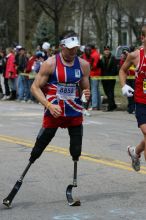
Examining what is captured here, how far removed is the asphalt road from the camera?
6727mm

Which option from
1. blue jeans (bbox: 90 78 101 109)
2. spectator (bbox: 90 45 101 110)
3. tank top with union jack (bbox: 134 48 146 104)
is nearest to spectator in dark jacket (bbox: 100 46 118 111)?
spectator (bbox: 90 45 101 110)

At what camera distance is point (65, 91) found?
7020 mm

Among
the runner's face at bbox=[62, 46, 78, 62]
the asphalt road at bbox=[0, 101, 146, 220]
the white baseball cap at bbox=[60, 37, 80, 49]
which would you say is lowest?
the asphalt road at bbox=[0, 101, 146, 220]

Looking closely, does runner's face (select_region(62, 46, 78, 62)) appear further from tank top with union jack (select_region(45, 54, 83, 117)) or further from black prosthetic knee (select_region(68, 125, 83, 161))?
black prosthetic knee (select_region(68, 125, 83, 161))

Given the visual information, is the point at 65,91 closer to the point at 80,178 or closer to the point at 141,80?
the point at 141,80

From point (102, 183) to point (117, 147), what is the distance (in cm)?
330

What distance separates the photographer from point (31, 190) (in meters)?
7.77

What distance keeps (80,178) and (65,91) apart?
186 centimetres

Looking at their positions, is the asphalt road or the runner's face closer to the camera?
the asphalt road

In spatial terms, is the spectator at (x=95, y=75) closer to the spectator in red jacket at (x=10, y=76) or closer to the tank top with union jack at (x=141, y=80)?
the spectator in red jacket at (x=10, y=76)

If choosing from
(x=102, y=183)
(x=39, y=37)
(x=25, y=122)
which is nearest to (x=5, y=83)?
(x=25, y=122)

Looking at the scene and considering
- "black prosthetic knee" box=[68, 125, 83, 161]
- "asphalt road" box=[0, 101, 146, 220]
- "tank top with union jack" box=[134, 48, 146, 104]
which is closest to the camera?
"asphalt road" box=[0, 101, 146, 220]

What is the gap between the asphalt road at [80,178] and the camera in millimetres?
6727

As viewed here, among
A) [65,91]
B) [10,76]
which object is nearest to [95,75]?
[10,76]
